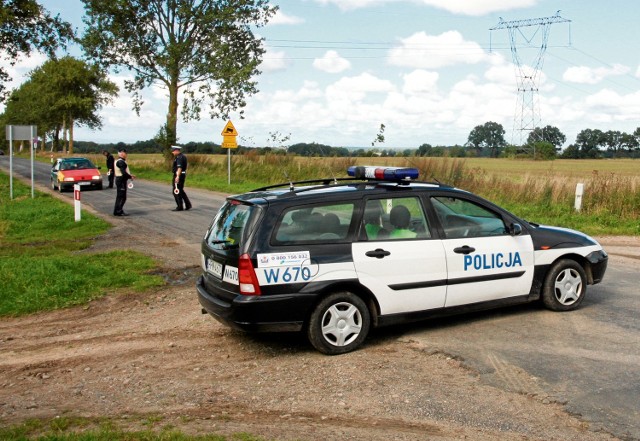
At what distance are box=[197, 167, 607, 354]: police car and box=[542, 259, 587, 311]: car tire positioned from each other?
13mm

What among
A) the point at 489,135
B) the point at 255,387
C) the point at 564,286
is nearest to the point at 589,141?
the point at 489,135

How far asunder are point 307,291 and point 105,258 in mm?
6016

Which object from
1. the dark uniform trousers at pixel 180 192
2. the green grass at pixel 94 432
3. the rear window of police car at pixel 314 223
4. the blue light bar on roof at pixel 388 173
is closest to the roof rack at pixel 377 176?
the blue light bar on roof at pixel 388 173

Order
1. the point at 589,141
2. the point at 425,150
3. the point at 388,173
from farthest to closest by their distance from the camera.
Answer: the point at 589,141 → the point at 425,150 → the point at 388,173

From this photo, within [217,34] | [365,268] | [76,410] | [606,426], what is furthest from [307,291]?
[217,34]

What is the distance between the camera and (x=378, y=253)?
607 centimetres

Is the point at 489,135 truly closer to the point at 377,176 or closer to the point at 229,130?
the point at 229,130

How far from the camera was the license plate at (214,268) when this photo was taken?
6.12 meters

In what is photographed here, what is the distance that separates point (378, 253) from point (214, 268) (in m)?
1.58

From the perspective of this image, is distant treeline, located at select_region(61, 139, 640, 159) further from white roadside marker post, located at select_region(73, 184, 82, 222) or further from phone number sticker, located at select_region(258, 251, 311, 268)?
phone number sticker, located at select_region(258, 251, 311, 268)

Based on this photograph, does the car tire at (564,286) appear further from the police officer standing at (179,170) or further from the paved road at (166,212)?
the police officer standing at (179,170)

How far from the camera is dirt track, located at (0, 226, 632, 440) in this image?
4375 millimetres

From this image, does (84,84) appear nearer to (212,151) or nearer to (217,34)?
(212,151)

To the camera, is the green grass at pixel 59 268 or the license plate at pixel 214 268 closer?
the license plate at pixel 214 268
